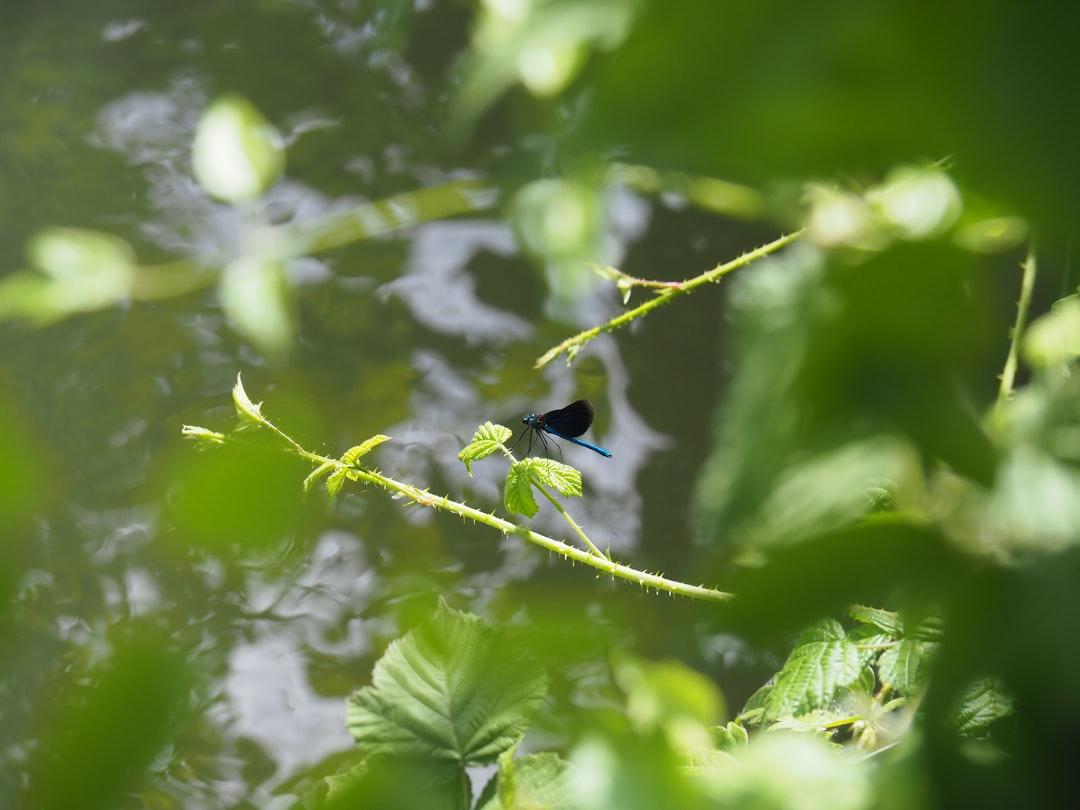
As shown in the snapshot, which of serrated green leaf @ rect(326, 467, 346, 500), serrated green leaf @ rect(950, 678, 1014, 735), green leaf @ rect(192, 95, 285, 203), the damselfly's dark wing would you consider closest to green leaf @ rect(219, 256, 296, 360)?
green leaf @ rect(192, 95, 285, 203)

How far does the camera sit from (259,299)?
29 centimetres

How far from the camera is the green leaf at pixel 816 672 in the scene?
1.99 feet

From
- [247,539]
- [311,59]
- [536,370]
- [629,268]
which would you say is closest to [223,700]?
[536,370]

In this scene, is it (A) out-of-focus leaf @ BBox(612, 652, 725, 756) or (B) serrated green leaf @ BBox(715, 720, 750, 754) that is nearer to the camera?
(A) out-of-focus leaf @ BBox(612, 652, 725, 756)

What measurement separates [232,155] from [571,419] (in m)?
0.70

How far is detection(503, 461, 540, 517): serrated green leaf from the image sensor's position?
0.76 metres

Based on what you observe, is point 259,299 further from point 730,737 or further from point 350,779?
point 730,737

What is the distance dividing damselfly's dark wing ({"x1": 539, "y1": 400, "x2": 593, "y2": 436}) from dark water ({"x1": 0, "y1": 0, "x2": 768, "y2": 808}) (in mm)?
212

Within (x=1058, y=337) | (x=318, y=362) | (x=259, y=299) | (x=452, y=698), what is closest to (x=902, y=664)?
(x=1058, y=337)

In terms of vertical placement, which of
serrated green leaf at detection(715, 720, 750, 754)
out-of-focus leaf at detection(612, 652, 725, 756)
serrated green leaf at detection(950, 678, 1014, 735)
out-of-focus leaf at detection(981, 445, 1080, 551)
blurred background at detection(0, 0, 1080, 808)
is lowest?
blurred background at detection(0, 0, 1080, 808)

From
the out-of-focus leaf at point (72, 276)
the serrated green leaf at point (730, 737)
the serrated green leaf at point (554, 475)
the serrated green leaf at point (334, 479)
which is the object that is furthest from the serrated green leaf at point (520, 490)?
the out-of-focus leaf at point (72, 276)

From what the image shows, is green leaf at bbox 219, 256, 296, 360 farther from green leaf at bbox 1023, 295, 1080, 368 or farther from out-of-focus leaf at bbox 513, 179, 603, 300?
green leaf at bbox 1023, 295, 1080, 368

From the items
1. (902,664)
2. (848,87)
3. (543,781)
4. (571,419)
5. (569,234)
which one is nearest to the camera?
(848,87)

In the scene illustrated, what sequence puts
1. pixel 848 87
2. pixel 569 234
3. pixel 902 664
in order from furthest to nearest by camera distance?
1. pixel 902 664
2. pixel 569 234
3. pixel 848 87
